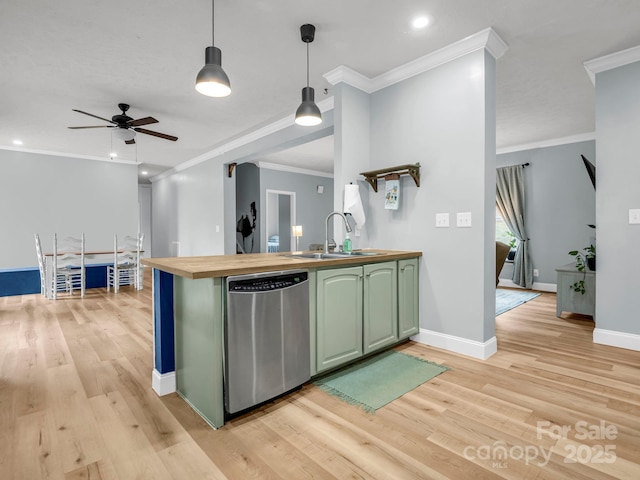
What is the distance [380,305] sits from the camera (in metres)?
2.65

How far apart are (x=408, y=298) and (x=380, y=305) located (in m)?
0.43

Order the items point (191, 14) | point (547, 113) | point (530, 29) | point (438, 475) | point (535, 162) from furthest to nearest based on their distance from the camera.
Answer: point (535, 162) → point (547, 113) → point (530, 29) → point (191, 14) → point (438, 475)

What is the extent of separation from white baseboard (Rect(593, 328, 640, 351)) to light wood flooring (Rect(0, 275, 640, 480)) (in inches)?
5.4

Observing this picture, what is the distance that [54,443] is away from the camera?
1.64m

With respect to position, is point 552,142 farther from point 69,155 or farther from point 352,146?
point 69,155

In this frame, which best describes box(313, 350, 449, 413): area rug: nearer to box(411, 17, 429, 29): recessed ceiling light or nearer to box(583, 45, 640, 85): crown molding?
box(411, 17, 429, 29): recessed ceiling light

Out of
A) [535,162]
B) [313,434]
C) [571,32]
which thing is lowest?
[313,434]

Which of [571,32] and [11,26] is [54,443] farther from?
[571,32]

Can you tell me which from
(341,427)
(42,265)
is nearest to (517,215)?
(341,427)

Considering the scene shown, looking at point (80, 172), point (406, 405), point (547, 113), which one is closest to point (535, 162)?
point (547, 113)

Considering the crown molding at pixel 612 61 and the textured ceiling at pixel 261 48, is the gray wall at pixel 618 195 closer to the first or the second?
the crown molding at pixel 612 61

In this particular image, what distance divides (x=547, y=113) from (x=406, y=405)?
14.3 feet

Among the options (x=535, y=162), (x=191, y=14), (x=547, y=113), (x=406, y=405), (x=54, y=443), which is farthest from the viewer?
(x=535, y=162)

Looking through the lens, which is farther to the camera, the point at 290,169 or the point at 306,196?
the point at 306,196
